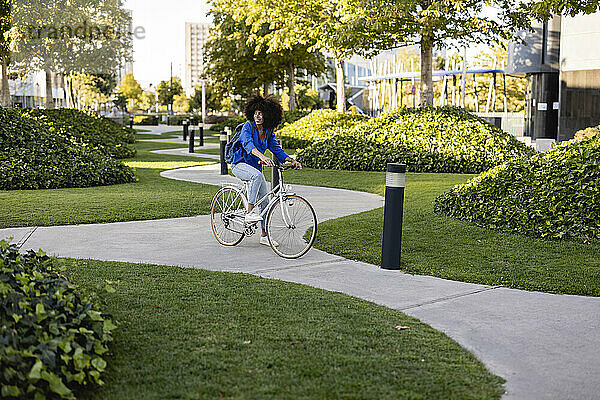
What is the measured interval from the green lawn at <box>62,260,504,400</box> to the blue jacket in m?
2.34

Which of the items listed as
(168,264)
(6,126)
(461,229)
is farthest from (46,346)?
(6,126)

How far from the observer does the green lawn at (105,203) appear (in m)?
9.81

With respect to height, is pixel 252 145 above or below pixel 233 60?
below

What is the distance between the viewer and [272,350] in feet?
14.1

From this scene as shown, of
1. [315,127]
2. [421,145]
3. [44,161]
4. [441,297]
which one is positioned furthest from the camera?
[315,127]

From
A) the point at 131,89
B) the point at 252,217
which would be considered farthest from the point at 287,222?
the point at 131,89

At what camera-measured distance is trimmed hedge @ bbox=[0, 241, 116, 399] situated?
3.29m

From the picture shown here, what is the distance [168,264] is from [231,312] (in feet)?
6.93

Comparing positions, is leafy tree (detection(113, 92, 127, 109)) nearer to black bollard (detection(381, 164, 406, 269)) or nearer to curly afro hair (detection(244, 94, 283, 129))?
curly afro hair (detection(244, 94, 283, 129))

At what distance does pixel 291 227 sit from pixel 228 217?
3.31ft

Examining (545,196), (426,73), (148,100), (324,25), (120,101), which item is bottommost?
(545,196)

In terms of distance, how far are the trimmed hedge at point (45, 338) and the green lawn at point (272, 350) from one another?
19 centimetres

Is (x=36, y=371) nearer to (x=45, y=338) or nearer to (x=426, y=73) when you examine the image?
(x=45, y=338)

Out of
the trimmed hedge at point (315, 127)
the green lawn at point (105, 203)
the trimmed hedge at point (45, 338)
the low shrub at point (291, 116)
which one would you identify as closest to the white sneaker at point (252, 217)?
the green lawn at point (105, 203)
